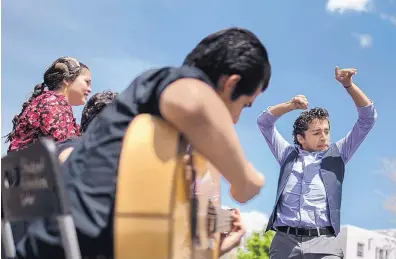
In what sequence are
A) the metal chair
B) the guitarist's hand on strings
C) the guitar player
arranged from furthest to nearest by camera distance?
1. the guitarist's hand on strings
2. the guitar player
3. the metal chair

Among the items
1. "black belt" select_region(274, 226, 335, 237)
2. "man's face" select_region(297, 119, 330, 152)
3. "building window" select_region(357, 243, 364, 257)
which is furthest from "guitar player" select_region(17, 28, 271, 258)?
"building window" select_region(357, 243, 364, 257)

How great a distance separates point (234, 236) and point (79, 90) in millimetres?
2006

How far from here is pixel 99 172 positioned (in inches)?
60.1

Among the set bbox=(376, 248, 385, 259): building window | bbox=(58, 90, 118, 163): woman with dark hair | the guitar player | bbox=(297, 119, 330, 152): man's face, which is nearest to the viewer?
the guitar player

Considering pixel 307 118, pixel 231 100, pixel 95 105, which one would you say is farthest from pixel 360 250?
pixel 231 100

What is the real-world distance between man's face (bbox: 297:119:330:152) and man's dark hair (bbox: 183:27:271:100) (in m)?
3.09

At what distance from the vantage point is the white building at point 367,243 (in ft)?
131

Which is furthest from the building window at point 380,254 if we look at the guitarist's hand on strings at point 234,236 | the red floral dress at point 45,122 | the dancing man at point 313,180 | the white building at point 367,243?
the guitarist's hand on strings at point 234,236

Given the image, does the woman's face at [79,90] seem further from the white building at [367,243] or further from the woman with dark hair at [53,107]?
the white building at [367,243]

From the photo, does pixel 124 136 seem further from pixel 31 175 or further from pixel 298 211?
pixel 298 211

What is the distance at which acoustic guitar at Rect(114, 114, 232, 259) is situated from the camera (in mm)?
1466

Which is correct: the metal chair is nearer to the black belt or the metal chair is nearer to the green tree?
the black belt

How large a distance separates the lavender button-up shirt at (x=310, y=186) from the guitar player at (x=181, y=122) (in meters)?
2.76

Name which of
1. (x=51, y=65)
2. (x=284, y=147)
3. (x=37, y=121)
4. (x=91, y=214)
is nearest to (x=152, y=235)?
(x=91, y=214)
